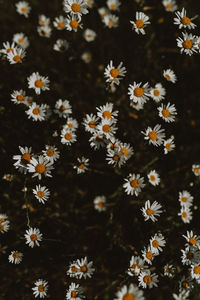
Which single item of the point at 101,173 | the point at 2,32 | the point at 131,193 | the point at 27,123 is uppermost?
the point at 2,32

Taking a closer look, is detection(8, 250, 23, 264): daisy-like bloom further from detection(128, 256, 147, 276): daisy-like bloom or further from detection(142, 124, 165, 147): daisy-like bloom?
detection(142, 124, 165, 147): daisy-like bloom

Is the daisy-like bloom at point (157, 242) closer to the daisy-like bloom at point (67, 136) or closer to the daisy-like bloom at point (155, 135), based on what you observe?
the daisy-like bloom at point (155, 135)

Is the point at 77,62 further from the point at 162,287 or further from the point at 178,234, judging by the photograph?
the point at 162,287

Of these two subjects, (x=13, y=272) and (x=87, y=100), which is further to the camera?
(x=87, y=100)

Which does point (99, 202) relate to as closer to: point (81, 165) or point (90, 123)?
point (81, 165)

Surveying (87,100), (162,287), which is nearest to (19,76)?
(87,100)

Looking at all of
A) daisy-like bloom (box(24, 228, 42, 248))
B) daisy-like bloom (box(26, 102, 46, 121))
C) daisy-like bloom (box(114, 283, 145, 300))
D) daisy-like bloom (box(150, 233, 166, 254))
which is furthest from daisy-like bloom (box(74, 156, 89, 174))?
daisy-like bloom (box(114, 283, 145, 300))

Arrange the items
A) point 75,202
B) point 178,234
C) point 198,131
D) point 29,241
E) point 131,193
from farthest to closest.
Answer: point 198,131 < point 75,202 < point 178,234 < point 131,193 < point 29,241
